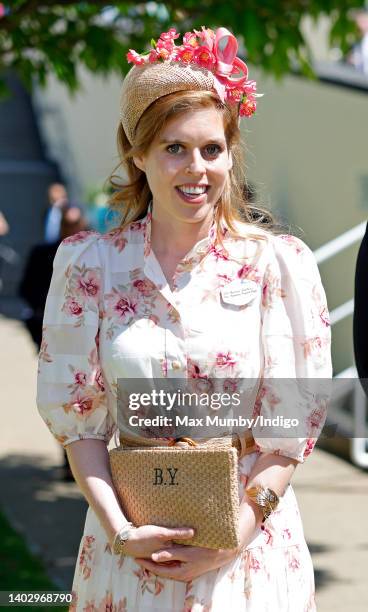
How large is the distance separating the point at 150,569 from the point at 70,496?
5.02 metres

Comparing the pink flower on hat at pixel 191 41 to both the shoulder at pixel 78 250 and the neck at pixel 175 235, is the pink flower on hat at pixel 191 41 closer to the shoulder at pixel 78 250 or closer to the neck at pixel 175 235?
the neck at pixel 175 235

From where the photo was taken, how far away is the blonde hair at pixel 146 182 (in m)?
2.81

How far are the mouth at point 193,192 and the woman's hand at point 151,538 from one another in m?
0.79

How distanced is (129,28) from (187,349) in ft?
13.6

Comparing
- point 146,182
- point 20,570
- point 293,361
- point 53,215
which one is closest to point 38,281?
point 20,570

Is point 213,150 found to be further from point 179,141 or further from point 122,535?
point 122,535

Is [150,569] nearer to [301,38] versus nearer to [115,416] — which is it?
[115,416]

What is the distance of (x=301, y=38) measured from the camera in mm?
5938

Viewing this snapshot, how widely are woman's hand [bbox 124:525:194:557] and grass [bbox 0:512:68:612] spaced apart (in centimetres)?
286

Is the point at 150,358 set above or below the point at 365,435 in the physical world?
above

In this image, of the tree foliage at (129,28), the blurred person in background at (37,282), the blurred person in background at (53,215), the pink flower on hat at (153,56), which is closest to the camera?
the pink flower on hat at (153,56)

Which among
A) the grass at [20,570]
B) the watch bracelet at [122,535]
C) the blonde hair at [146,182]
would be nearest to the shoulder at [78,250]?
the blonde hair at [146,182]

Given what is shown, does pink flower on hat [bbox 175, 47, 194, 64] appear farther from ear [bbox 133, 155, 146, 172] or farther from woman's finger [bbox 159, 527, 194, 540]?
woman's finger [bbox 159, 527, 194, 540]

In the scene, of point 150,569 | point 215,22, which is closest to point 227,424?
point 150,569
